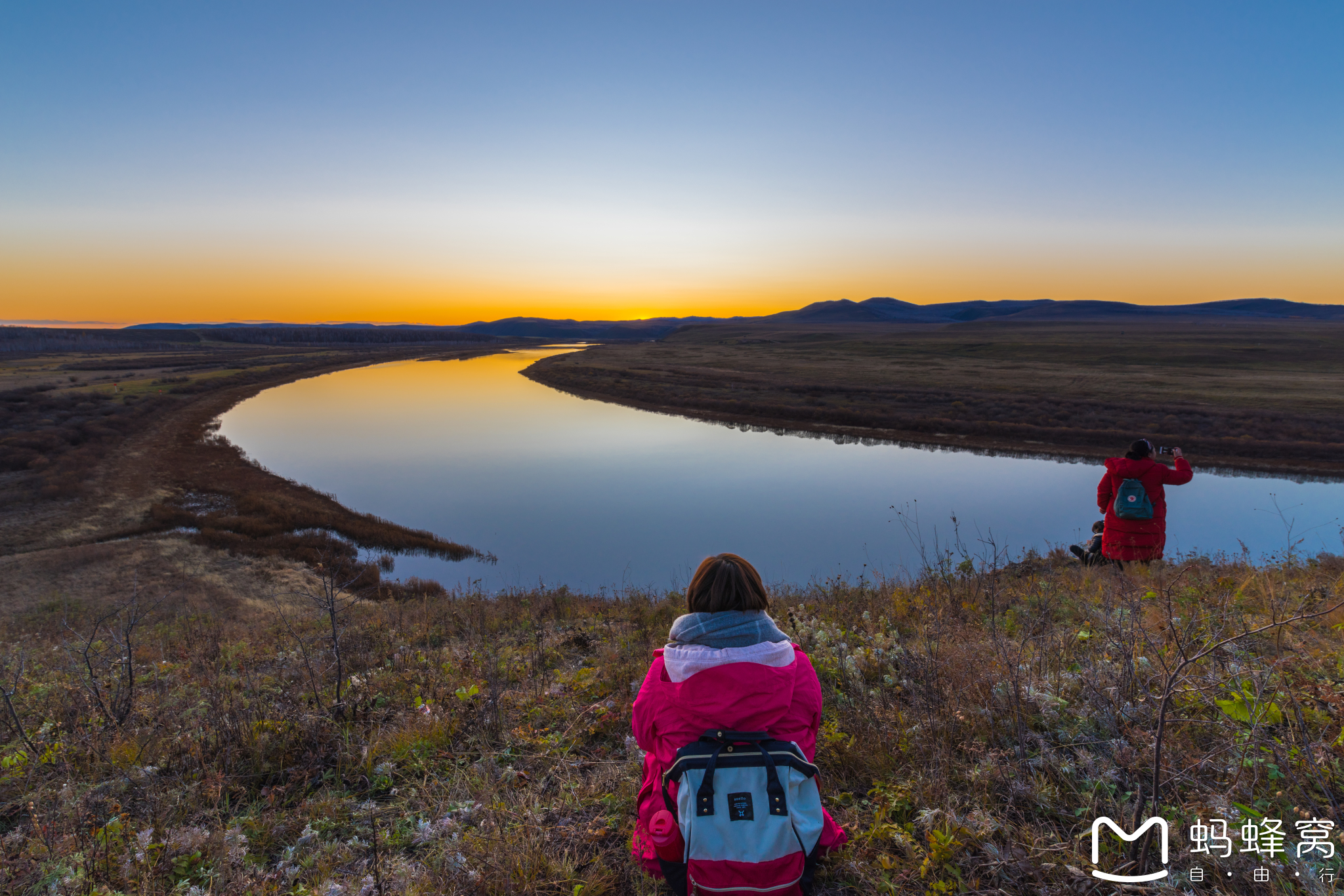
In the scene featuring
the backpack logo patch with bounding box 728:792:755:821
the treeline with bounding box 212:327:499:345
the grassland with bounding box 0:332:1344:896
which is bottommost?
the grassland with bounding box 0:332:1344:896

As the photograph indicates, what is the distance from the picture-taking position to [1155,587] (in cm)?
560

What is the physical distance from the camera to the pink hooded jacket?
2.25 meters

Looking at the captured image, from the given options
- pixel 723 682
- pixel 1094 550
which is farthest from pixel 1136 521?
pixel 723 682

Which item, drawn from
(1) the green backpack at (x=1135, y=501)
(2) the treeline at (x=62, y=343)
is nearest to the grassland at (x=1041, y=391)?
(1) the green backpack at (x=1135, y=501)

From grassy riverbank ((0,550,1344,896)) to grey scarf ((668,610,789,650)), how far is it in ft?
4.04

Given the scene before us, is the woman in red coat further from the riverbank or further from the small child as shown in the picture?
the riverbank

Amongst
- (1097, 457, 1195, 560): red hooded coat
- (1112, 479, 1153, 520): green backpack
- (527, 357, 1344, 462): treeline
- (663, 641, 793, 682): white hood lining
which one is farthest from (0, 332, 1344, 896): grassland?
(527, 357, 1344, 462): treeline

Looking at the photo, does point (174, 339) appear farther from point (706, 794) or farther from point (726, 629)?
point (706, 794)

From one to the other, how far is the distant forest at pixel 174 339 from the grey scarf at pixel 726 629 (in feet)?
470

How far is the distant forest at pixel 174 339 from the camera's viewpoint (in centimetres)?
11144

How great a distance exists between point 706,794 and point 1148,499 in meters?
6.30

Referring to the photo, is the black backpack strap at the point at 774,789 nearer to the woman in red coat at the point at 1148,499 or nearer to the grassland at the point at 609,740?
the grassland at the point at 609,740

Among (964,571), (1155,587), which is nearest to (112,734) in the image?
(964,571)

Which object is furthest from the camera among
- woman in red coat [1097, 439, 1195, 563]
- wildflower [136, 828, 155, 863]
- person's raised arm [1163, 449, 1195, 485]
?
woman in red coat [1097, 439, 1195, 563]
